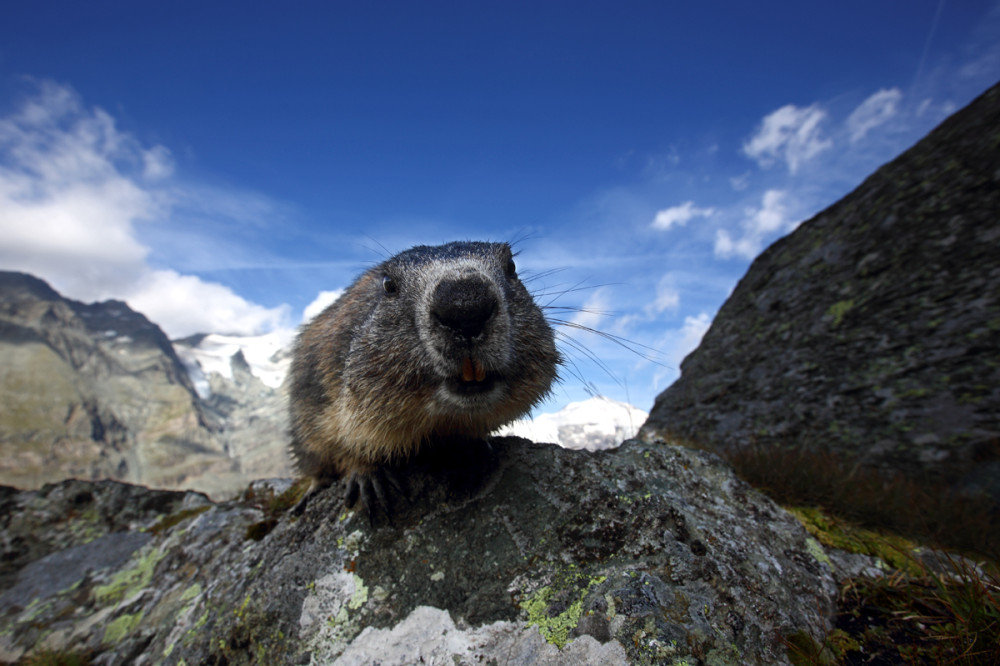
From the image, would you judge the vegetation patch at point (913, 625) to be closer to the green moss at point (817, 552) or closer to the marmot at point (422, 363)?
the green moss at point (817, 552)

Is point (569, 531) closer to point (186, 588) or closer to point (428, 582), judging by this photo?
point (428, 582)

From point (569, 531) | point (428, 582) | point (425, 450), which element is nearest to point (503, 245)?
point (425, 450)

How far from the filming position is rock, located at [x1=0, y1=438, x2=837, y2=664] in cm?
252

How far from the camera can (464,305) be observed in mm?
3023

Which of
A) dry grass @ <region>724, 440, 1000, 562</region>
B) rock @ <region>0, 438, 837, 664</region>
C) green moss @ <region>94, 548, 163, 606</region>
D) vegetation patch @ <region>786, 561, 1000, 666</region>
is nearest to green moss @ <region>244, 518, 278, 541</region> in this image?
rock @ <region>0, 438, 837, 664</region>

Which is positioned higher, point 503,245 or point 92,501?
point 503,245

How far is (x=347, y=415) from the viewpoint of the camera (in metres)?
3.88

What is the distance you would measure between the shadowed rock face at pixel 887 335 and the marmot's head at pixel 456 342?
22.2 feet

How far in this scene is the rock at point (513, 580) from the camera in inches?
99.0

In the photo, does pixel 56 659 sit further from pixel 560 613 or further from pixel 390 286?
pixel 560 613

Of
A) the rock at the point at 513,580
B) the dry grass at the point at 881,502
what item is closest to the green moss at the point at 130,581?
the rock at the point at 513,580

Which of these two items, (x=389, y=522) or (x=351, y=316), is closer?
(x=389, y=522)

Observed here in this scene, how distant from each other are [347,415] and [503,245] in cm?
210

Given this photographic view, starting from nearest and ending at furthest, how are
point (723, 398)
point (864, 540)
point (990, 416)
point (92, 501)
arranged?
point (864, 540) → point (92, 501) → point (990, 416) → point (723, 398)
